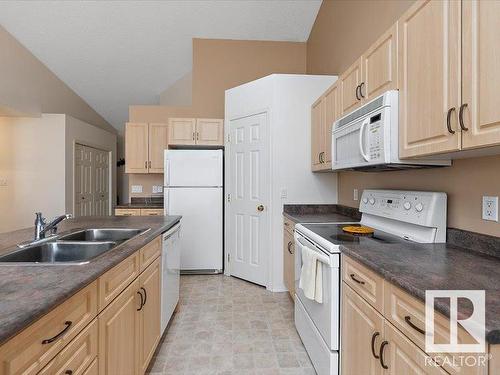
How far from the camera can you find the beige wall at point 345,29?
2248 millimetres

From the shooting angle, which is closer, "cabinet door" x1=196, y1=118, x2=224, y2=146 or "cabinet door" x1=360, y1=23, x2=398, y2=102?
"cabinet door" x1=360, y1=23, x2=398, y2=102

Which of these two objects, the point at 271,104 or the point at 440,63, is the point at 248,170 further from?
the point at 440,63

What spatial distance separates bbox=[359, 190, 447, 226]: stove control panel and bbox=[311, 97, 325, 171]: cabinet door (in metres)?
0.89

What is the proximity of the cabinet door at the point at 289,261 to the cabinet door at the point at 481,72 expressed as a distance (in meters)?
1.99

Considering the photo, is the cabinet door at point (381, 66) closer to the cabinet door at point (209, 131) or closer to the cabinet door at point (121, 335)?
the cabinet door at point (121, 335)

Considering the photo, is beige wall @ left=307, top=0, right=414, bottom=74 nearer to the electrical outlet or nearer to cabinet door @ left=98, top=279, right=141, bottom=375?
the electrical outlet

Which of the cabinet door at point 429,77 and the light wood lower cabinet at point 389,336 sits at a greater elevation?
the cabinet door at point 429,77

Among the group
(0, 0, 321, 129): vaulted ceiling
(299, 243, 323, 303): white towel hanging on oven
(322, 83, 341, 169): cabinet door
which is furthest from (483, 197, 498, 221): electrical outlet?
(0, 0, 321, 129): vaulted ceiling

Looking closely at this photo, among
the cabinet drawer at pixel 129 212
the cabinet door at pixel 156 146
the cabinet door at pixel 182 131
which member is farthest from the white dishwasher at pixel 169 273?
the cabinet door at pixel 156 146

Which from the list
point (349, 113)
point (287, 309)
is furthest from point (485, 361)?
point (287, 309)

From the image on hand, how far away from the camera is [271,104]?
3262 mm

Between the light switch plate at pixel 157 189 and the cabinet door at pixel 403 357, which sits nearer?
the cabinet door at pixel 403 357

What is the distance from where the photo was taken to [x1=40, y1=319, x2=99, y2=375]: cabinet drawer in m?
0.85

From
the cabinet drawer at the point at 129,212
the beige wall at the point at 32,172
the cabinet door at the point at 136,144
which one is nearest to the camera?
the cabinet drawer at the point at 129,212
